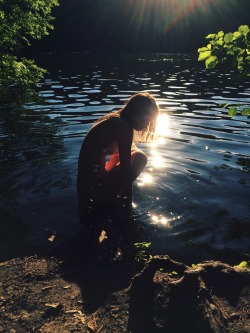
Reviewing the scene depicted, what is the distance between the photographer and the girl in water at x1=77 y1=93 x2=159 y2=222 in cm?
488

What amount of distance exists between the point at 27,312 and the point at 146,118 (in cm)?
310

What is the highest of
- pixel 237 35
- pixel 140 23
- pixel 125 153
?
pixel 140 23

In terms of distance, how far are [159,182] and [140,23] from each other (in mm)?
79465

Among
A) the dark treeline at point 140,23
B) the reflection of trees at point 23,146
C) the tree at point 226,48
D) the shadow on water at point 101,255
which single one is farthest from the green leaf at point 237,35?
the dark treeline at point 140,23

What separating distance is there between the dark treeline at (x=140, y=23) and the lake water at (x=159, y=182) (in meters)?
55.3

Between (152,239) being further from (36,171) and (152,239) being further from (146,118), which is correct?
(36,171)

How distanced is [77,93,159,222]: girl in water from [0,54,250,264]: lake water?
1.81ft

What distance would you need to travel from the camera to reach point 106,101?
54.2ft

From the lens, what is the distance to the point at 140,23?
257 ft

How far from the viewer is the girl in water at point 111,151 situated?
4.88 metres

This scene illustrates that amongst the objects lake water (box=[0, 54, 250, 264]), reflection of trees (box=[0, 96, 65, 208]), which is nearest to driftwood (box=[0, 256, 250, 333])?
lake water (box=[0, 54, 250, 264])

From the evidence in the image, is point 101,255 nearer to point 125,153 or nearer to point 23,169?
point 125,153

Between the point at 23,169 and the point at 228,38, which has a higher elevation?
the point at 228,38

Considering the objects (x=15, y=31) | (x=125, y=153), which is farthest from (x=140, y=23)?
(x=125, y=153)
